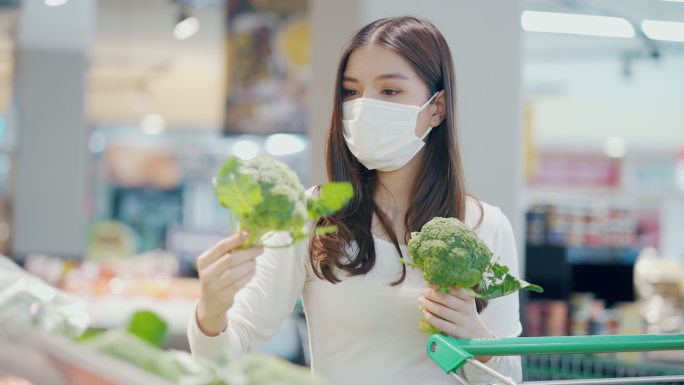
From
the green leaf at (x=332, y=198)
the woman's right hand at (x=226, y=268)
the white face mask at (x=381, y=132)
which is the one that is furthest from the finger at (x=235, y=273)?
the white face mask at (x=381, y=132)

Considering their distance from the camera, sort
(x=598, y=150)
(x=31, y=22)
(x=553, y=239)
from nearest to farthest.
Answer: (x=553, y=239)
(x=31, y=22)
(x=598, y=150)

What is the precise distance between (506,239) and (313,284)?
0.46m

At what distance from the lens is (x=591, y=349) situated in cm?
223

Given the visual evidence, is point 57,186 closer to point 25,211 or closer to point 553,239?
point 25,211

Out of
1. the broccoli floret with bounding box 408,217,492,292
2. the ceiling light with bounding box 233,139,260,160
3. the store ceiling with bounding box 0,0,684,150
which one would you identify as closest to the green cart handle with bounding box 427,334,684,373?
the broccoli floret with bounding box 408,217,492,292

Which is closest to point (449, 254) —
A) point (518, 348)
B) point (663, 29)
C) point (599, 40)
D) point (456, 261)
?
point (456, 261)

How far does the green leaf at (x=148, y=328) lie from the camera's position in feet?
5.56

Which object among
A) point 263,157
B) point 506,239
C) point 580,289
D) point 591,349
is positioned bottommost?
point 580,289

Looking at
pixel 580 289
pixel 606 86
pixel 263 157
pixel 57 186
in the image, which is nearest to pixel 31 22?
pixel 57 186

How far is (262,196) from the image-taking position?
182 centimetres

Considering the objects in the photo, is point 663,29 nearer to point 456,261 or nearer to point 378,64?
point 378,64

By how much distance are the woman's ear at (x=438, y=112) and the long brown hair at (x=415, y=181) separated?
11mm

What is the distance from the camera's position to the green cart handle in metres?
2.09

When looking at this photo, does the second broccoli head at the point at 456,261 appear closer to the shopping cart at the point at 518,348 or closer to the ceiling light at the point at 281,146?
the shopping cart at the point at 518,348
